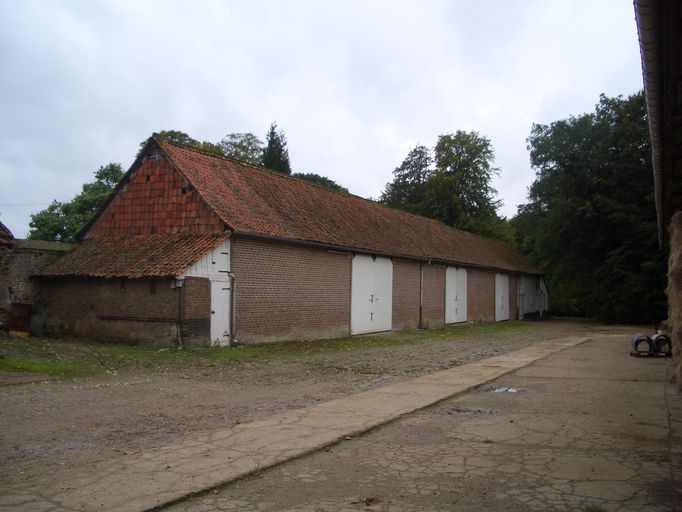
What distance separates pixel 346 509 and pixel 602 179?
36439 millimetres

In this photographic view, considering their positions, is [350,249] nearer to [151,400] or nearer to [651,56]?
[151,400]

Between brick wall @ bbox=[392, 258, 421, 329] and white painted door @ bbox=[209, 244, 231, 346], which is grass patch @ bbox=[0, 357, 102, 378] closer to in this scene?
white painted door @ bbox=[209, 244, 231, 346]

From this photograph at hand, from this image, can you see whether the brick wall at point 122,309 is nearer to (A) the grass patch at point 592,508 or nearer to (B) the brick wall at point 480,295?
(A) the grass patch at point 592,508

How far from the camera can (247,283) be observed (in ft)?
61.4

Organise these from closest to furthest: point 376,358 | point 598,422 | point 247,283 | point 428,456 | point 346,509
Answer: point 346,509 → point 428,456 → point 598,422 → point 376,358 → point 247,283

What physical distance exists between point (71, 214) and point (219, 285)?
31736 millimetres

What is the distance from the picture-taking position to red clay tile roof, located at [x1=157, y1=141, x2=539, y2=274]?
19.8 meters

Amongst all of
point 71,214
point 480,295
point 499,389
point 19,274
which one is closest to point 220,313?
point 19,274

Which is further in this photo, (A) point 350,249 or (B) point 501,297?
(B) point 501,297

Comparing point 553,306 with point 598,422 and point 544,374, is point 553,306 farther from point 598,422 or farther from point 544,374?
point 598,422

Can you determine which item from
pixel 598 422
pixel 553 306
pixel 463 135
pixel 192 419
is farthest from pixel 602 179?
pixel 192 419

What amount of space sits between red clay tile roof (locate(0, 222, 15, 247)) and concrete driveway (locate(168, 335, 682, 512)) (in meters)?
13.2

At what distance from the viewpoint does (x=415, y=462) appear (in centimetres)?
620

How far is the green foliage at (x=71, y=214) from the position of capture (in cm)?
4425
